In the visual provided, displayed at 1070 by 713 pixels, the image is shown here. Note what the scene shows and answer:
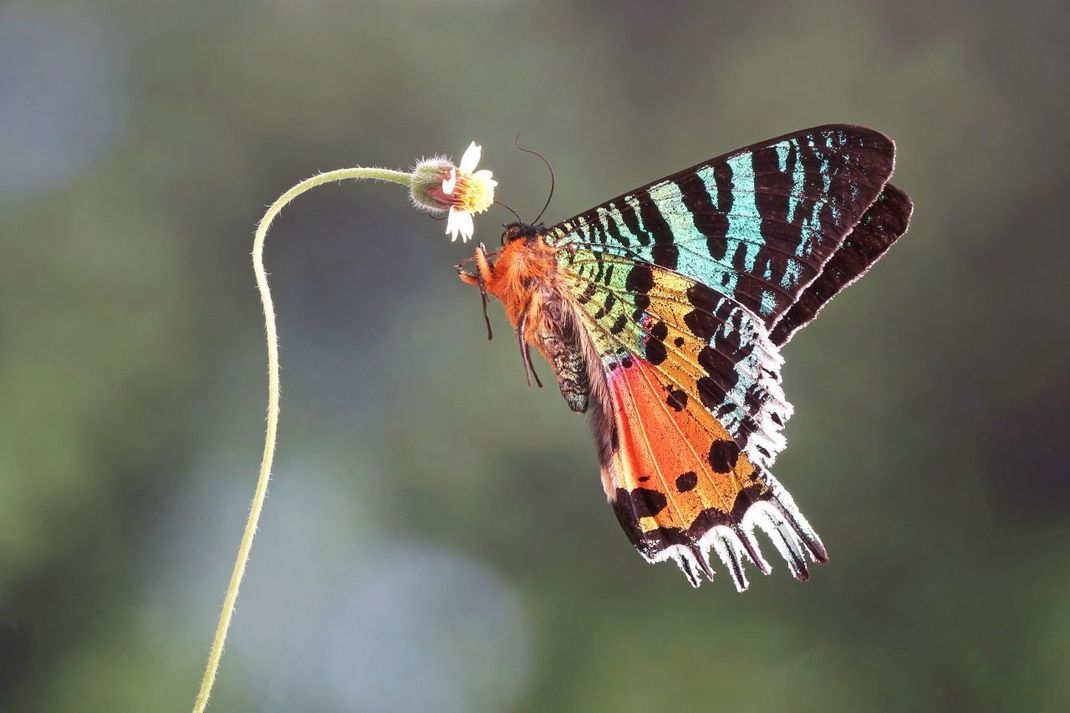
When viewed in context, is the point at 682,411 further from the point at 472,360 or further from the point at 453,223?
the point at 472,360

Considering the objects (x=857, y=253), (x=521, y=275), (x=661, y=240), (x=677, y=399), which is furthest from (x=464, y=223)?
(x=857, y=253)

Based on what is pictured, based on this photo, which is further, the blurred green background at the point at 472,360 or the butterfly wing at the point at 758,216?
the blurred green background at the point at 472,360

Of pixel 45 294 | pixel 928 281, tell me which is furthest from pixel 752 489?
pixel 45 294

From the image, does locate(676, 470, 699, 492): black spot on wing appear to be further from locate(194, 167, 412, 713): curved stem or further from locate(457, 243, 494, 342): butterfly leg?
locate(194, 167, 412, 713): curved stem

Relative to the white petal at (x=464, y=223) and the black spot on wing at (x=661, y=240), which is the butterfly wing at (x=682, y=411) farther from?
the white petal at (x=464, y=223)

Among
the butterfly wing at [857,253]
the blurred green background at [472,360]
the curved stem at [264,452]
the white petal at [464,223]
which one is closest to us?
the curved stem at [264,452]

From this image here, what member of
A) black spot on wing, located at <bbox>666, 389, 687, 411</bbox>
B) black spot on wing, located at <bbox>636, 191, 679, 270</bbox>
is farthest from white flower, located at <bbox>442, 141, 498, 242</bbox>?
black spot on wing, located at <bbox>666, 389, 687, 411</bbox>

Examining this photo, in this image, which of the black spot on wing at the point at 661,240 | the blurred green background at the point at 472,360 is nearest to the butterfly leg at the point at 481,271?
the black spot on wing at the point at 661,240
